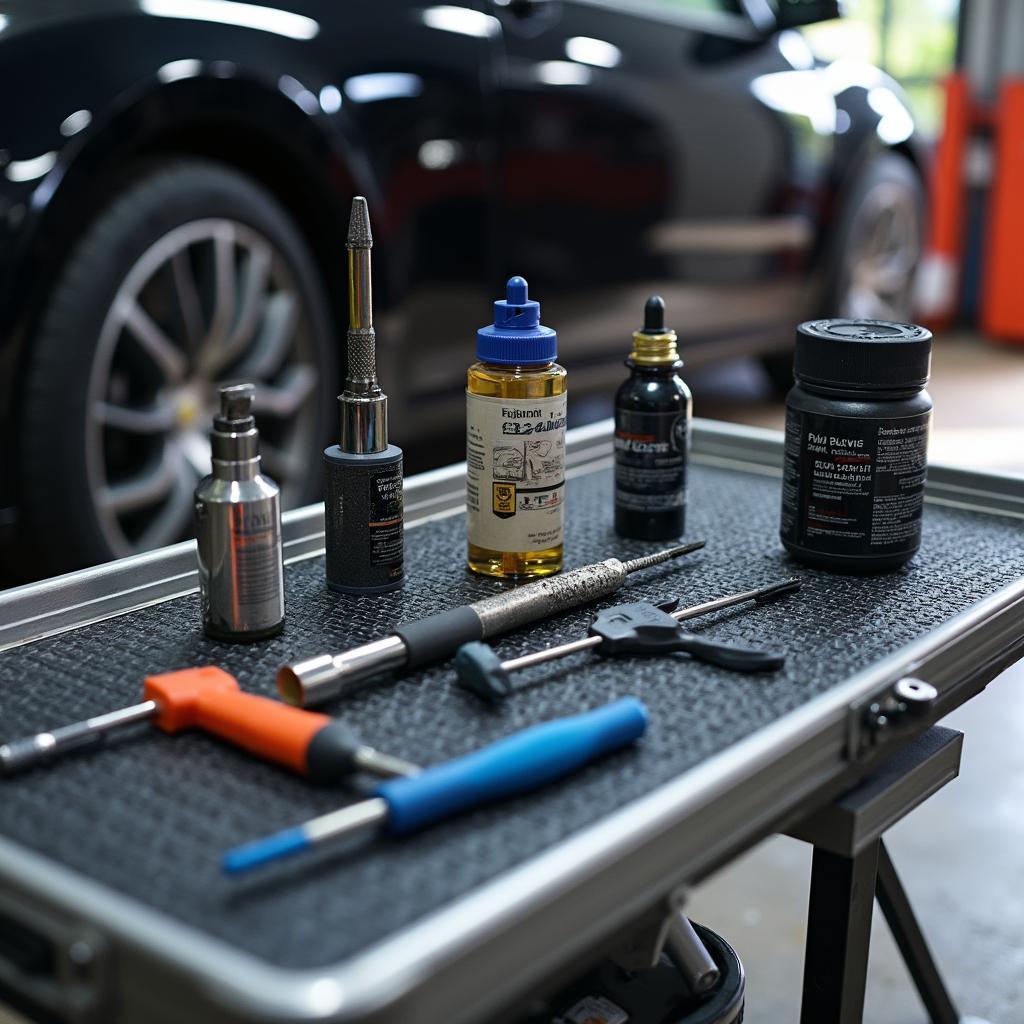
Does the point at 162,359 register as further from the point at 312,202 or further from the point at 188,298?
the point at 312,202

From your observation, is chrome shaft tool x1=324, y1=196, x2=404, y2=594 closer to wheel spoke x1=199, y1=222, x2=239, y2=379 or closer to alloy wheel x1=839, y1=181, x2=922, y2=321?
wheel spoke x1=199, y1=222, x2=239, y2=379

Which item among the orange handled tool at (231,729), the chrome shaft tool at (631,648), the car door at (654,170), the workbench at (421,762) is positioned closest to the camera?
the workbench at (421,762)

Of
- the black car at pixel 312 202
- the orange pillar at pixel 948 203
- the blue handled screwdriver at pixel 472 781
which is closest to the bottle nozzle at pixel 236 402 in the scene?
the blue handled screwdriver at pixel 472 781

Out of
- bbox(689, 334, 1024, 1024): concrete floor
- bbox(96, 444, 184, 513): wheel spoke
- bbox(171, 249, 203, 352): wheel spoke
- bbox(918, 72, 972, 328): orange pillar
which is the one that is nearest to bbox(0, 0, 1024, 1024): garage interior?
bbox(689, 334, 1024, 1024): concrete floor

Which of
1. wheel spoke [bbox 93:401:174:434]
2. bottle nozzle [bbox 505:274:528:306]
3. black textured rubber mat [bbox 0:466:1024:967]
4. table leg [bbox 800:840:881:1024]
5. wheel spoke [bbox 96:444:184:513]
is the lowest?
table leg [bbox 800:840:881:1024]

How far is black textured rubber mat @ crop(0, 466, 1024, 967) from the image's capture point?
526 millimetres

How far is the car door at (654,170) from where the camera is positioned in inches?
82.0

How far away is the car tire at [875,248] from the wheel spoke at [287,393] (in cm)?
150

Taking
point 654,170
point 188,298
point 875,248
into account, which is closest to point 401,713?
point 188,298

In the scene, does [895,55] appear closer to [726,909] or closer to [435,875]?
[726,909]

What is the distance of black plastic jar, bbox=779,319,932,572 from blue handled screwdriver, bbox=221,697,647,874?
296mm

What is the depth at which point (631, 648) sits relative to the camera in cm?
77

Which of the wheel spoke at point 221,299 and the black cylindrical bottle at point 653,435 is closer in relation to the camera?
the black cylindrical bottle at point 653,435

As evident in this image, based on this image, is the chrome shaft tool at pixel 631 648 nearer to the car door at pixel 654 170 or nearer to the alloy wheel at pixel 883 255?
the car door at pixel 654 170
